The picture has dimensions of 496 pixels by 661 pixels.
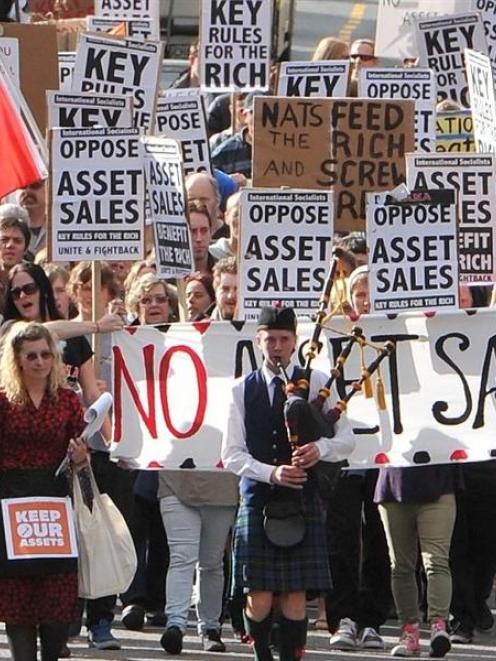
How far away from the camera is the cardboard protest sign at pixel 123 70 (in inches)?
613

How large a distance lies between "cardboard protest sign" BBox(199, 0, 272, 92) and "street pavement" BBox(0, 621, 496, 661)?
542 centimetres

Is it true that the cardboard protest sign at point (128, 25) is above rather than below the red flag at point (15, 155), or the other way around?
above

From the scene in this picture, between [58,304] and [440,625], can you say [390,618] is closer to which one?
[440,625]

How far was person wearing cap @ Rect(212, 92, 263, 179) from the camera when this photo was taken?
18.2 metres

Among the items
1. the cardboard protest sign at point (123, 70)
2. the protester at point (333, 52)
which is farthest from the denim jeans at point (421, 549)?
the protester at point (333, 52)

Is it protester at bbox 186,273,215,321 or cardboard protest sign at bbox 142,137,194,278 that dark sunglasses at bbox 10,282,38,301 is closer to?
Result: cardboard protest sign at bbox 142,137,194,278

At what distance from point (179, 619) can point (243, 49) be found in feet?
20.6

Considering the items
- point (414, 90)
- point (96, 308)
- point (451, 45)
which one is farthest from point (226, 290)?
point (451, 45)

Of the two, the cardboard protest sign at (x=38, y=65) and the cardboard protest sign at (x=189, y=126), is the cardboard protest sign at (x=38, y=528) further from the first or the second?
the cardboard protest sign at (x=38, y=65)

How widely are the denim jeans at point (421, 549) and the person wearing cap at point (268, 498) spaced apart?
1321mm

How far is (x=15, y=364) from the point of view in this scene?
11.2 meters

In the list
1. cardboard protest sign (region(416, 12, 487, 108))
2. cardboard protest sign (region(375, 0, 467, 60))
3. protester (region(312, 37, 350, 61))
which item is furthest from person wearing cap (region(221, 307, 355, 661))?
cardboard protest sign (region(375, 0, 467, 60))

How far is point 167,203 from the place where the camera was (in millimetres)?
13500

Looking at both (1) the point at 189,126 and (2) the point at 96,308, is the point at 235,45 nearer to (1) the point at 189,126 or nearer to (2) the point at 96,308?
(1) the point at 189,126
